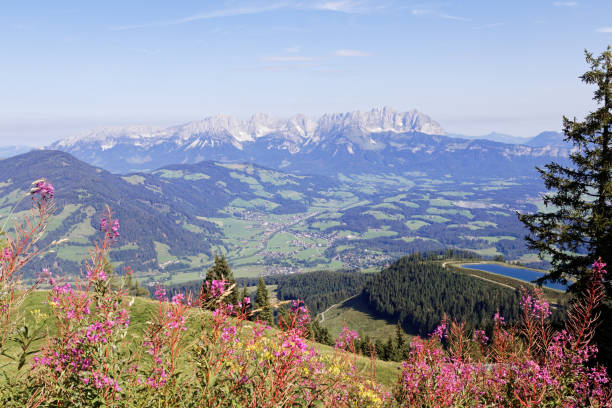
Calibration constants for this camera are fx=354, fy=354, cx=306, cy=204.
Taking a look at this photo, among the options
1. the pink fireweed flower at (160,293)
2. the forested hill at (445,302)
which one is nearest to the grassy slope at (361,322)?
the forested hill at (445,302)

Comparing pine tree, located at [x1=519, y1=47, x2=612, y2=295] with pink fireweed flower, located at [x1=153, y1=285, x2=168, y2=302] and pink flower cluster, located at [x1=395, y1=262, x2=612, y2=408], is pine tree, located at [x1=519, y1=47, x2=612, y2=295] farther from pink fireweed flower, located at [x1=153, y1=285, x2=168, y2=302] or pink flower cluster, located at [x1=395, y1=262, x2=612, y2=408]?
pink fireweed flower, located at [x1=153, y1=285, x2=168, y2=302]

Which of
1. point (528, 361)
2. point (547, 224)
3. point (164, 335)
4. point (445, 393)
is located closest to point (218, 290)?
point (164, 335)

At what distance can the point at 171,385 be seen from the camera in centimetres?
518

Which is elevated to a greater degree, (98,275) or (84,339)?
(98,275)

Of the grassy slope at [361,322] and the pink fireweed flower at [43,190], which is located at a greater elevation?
the pink fireweed flower at [43,190]

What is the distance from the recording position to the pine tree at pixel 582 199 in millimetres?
17763

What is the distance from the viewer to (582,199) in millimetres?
19094

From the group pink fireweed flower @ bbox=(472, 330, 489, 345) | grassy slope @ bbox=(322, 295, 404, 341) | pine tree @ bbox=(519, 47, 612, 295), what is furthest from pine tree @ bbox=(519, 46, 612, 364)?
grassy slope @ bbox=(322, 295, 404, 341)

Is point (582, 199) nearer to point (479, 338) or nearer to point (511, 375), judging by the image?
point (479, 338)

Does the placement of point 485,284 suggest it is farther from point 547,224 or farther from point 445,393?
point 445,393

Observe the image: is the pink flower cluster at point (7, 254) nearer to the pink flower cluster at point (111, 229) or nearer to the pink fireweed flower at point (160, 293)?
the pink flower cluster at point (111, 229)

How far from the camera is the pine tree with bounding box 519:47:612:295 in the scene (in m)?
17.8

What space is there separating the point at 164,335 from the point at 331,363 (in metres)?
5.04

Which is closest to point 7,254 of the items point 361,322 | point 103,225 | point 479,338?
point 103,225
